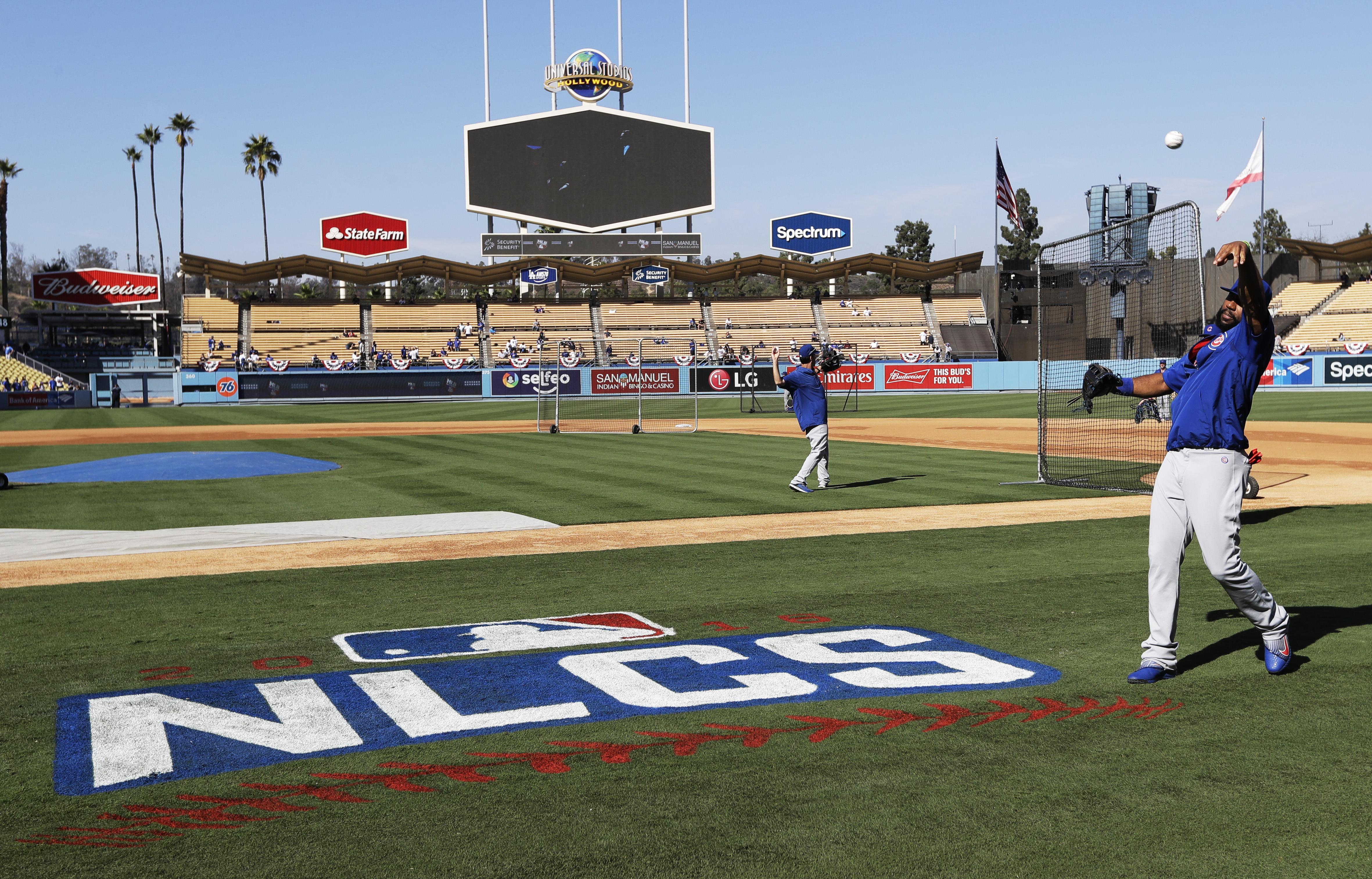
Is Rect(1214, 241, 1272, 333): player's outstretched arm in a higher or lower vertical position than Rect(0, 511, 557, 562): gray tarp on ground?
higher

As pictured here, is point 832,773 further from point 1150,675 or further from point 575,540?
point 575,540

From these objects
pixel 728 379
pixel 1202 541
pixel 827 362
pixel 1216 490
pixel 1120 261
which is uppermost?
pixel 1120 261

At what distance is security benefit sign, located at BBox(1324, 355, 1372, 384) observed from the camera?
49.0 metres

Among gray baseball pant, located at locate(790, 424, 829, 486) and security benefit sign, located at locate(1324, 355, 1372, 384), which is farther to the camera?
security benefit sign, located at locate(1324, 355, 1372, 384)

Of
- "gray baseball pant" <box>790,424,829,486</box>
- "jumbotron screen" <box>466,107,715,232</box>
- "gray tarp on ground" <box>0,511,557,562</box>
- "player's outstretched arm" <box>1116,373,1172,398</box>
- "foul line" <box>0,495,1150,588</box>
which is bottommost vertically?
"foul line" <box>0,495,1150,588</box>

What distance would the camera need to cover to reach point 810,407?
15828 mm

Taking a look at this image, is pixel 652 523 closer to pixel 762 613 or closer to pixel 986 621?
pixel 762 613

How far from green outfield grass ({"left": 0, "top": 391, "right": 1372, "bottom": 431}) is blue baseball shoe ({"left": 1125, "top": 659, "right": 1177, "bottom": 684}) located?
1130 inches

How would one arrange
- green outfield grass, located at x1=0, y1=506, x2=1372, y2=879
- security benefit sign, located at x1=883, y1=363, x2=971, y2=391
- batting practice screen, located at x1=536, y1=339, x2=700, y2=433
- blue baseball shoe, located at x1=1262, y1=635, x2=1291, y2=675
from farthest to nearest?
security benefit sign, located at x1=883, y1=363, x2=971, y2=391, batting practice screen, located at x1=536, y1=339, x2=700, y2=433, blue baseball shoe, located at x1=1262, y1=635, x2=1291, y2=675, green outfield grass, located at x1=0, y1=506, x2=1372, y2=879

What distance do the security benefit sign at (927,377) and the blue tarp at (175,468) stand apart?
35.7 meters

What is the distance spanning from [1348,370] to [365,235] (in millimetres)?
56764

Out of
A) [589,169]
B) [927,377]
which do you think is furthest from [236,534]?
[589,169]

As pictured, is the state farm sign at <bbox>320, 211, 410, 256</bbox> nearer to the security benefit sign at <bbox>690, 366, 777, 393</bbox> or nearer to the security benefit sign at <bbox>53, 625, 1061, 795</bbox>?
the security benefit sign at <bbox>690, 366, 777, 393</bbox>

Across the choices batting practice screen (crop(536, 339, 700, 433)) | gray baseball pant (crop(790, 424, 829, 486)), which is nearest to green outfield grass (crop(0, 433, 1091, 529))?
gray baseball pant (crop(790, 424, 829, 486))
